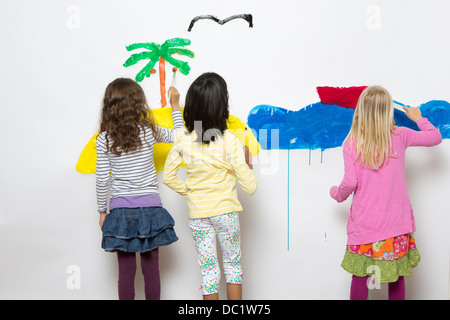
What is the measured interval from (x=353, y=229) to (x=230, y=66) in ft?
2.62

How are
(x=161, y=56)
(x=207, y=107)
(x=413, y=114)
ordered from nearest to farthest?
(x=207, y=107), (x=413, y=114), (x=161, y=56)

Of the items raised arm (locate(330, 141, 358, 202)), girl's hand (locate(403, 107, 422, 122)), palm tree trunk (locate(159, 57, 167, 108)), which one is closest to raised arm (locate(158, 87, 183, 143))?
palm tree trunk (locate(159, 57, 167, 108))

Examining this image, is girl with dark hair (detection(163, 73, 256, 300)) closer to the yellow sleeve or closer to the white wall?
the yellow sleeve

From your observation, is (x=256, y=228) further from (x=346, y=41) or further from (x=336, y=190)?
(x=346, y=41)

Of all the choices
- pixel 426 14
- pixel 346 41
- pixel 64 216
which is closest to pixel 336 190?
pixel 346 41

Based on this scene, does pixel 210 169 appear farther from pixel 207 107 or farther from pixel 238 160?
pixel 207 107

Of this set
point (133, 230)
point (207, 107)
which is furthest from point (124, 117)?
point (133, 230)

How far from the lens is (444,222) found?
199 centimetres

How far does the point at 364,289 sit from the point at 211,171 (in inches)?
26.9

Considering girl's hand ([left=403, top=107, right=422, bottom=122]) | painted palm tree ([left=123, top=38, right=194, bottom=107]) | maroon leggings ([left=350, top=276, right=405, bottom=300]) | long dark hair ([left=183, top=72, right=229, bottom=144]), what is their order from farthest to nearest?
→ painted palm tree ([left=123, top=38, right=194, bottom=107]) < girl's hand ([left=403, top=107, right=422, bottom=122]) < maroon leggings ([left=350, top=276, right=405, bottom=300]) < long dark hair ([left=183, top=72, right=229, bottom=144])

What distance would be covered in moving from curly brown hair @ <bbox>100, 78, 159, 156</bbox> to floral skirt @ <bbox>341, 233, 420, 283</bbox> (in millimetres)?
809

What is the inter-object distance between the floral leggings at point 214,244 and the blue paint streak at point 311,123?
447mm

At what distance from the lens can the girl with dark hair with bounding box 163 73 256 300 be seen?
1.54 metres

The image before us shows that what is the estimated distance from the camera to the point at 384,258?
5.16 ft
